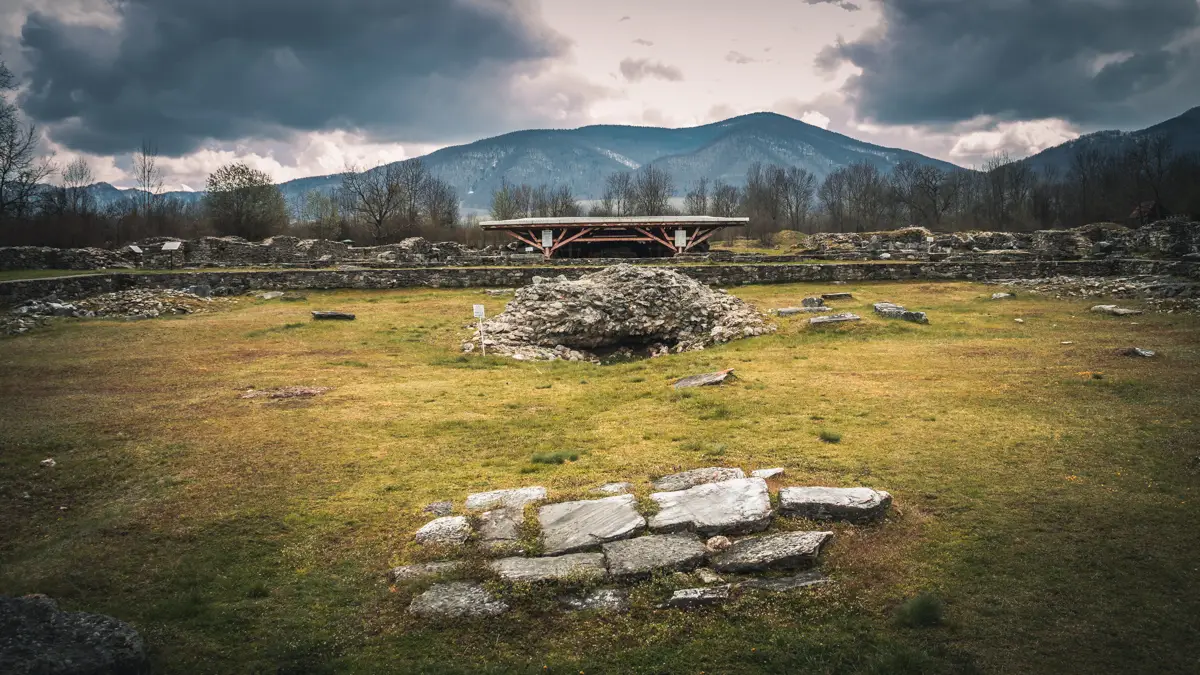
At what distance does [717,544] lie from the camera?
6.19 metres

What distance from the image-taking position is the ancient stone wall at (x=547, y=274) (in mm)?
29266

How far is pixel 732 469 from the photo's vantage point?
7863 millimetres

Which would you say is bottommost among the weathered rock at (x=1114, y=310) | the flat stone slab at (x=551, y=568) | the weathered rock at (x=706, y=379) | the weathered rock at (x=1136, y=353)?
the flat stone slab at (x=551, y=568)

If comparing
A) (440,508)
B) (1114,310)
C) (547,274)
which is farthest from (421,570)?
(547,274)

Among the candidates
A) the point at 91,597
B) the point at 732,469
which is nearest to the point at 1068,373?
the point at 732,469

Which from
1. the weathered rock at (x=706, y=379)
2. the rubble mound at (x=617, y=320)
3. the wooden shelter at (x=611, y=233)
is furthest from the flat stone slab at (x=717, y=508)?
the wooden shelter at (x=611, y=233)

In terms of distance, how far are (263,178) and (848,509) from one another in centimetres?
6373

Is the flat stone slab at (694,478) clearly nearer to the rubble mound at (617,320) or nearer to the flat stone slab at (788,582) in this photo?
the flat stone slab at (788,582)

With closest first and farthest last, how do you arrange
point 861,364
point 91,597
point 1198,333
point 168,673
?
point 168,673 < point 91,597 < point 861,364 < point 1198,333

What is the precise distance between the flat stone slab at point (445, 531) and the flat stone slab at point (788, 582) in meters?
2.96

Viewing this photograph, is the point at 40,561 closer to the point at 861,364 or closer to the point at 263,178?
the point at 861,364

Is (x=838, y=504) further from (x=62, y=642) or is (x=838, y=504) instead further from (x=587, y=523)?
(x=62, y=642)

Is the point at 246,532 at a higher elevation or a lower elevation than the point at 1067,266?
lower

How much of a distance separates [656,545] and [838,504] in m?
2.01
